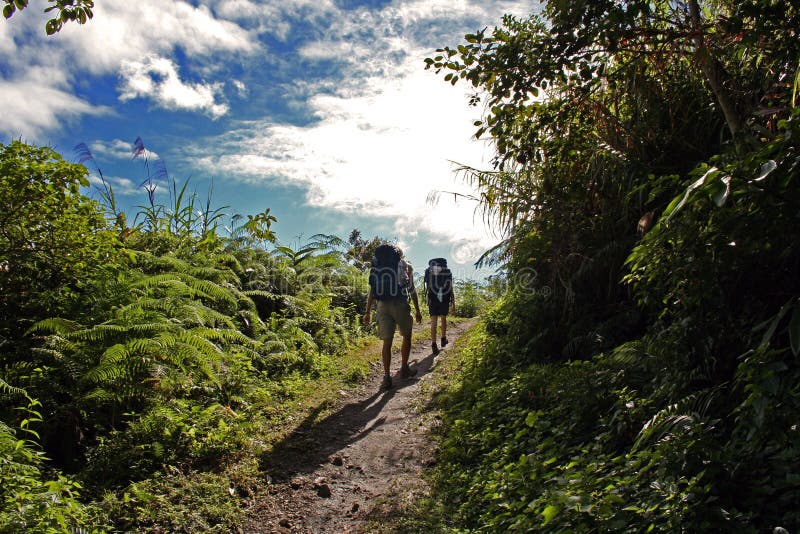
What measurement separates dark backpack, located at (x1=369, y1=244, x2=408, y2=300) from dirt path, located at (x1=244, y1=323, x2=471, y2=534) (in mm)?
1713

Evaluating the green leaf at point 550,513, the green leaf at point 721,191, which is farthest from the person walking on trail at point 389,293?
the green leaf at point 721,191

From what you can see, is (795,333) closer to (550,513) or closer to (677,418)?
(677,418)

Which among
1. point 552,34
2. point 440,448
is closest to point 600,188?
point 552,34

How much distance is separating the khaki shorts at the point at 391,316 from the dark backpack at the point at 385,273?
138 millimetres

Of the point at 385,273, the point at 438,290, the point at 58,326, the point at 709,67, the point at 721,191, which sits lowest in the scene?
the point at 58,326

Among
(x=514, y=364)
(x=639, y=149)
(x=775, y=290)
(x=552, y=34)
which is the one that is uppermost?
(x=552, y=34)

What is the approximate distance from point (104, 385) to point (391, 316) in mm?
4420

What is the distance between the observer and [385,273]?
26.6 ft

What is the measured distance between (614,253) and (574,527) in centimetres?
430

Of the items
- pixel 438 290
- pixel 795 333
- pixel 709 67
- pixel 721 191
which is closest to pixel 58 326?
pixel 721 191

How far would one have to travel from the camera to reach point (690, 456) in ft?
9.01

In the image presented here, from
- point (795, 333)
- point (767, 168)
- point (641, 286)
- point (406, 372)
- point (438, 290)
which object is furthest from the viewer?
point (438, 290)

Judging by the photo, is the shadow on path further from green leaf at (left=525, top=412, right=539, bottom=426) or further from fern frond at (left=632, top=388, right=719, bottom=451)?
fern frond at (left=632, top=388, right=719, bottom=451)

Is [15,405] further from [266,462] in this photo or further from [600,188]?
[600,188]
